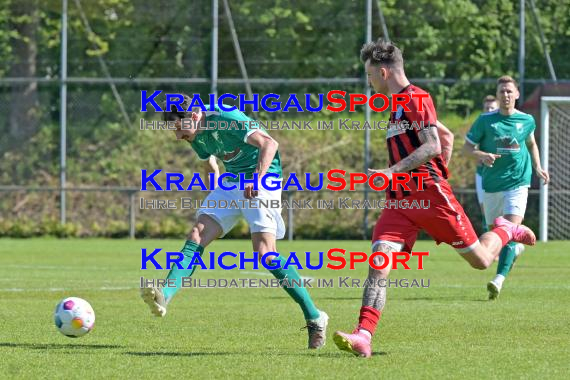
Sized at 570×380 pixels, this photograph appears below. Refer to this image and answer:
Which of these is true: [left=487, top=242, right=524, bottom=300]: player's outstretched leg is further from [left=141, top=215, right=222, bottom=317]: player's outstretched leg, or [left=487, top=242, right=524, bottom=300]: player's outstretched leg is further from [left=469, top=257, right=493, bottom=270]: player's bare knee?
[left=141, top=215, right=222, bottom=317]: player's outstretched leg

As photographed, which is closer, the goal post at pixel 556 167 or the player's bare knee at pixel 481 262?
the player's bare knee at pixel 481 262

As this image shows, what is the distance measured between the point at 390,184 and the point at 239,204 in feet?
5.23

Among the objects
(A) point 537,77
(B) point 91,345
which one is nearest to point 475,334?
(B) point 91,345

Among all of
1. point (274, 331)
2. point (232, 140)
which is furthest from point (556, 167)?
point (232, 140)

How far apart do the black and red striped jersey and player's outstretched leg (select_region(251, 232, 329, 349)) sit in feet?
3.54

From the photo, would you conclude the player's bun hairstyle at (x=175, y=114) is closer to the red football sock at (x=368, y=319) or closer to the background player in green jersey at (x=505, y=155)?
the red football sock at (x=368, y=319)

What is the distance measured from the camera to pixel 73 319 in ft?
27.3

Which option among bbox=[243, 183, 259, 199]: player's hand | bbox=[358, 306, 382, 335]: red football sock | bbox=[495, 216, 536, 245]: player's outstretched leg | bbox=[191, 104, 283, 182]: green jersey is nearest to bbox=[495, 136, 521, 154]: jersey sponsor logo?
bbox=[495, 216, 536, 245]: player's outstretched leg

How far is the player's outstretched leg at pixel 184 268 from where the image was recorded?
320 inches

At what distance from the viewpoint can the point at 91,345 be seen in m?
8.26

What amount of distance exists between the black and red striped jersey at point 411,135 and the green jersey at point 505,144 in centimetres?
514

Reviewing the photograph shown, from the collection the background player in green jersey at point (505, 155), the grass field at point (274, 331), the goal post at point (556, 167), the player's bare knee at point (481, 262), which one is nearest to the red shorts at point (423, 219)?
the player's bare knee at point (481, 262)

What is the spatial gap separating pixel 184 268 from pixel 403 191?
1.85 m

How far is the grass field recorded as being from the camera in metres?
6.94
